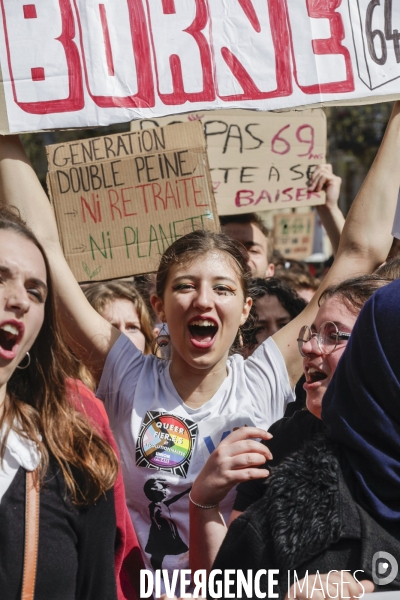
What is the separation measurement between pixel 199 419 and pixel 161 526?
14.1 inches

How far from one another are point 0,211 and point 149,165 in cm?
156

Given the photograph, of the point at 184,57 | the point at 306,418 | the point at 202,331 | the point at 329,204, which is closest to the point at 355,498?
the point at 306,418

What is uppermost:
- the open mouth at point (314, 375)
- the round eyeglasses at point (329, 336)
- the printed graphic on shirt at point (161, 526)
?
the round eyeglasses at point (329, 336)

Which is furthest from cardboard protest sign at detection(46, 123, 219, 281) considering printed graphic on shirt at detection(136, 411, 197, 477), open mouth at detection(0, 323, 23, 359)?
open mouth at detection(0, 323, 23, 359)

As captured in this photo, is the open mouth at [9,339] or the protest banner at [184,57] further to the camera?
the protest banner at [184,57]

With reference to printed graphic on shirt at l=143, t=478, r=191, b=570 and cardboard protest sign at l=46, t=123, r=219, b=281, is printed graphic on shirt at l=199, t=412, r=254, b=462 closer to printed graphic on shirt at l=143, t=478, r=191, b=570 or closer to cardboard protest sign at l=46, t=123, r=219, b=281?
printed graphic on shirt at l=143, t=478, r=191, b=570

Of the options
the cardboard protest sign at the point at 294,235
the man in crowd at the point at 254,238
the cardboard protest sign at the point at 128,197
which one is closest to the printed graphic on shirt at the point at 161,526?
the cardboard protest sign at the point at 128,197

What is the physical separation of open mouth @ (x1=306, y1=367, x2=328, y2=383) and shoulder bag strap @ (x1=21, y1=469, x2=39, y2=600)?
0.90 meters

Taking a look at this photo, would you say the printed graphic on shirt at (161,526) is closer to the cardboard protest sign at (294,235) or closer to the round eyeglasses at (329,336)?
the round eyeglasses at (329,336)

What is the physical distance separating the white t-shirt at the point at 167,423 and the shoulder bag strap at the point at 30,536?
0.71 metres

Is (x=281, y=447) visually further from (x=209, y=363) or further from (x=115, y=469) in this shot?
(x=209, y=363)

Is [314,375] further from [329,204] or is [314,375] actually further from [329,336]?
[329,204]

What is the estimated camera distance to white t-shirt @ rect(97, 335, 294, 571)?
2.38m

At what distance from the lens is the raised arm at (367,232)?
2750mm
